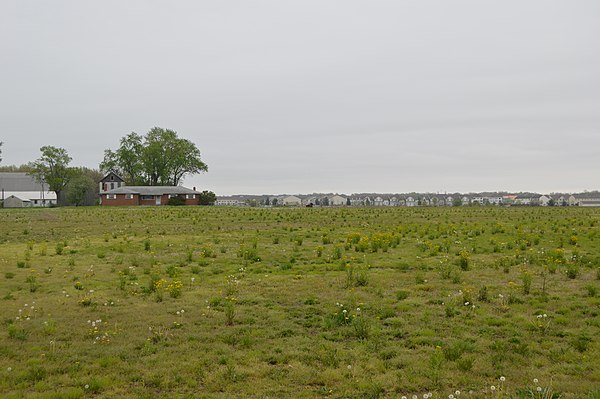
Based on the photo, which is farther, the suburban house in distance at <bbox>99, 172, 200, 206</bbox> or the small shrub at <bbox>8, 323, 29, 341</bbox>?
the suburban house in distance at <bbox>99, 172, 200, 206</bbox>

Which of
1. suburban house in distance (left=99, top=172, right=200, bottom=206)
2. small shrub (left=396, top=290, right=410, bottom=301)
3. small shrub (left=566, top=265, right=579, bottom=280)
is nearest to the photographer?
small shrub (left=396, top=290, right=410, bottom=301)

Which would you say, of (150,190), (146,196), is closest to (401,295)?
(146,196)

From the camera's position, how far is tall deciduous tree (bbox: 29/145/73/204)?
9638 cm

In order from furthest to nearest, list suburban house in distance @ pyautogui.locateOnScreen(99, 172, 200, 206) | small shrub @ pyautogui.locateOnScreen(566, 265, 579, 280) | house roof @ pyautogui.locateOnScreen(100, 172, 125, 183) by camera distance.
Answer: house roof @ pyautogui.locateOnScreen(100, 172, 125, 183) < suburban house in distance @ pyautogui.locateOnScreen(99, 172, 200, 206) < small shrub @ pyautogui.locateOnScreen(566, 265, 579, 280)

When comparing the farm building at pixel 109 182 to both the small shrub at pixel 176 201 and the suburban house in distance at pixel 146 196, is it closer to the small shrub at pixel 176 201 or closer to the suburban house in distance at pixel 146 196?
the suburban house in distance at pixel 146 196

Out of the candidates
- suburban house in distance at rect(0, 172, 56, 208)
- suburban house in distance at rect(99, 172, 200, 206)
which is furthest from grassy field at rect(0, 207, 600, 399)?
suburban house in distance at rect(0, 172, 56, 208)

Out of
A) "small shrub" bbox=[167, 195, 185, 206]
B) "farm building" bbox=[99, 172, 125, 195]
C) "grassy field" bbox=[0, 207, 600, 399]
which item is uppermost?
"farm building" bbox=[99, 172, 125, 195]

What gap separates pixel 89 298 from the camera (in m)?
11.4

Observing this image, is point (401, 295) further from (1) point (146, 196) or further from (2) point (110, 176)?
(2) point (110, 176)

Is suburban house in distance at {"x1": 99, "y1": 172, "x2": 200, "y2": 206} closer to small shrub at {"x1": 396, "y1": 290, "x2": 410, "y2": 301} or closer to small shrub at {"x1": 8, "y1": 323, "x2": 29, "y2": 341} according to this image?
small shrub at {"x1": 396, "y1": 290, "x2": 410, "y2": 301}

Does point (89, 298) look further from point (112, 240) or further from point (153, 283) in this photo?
point (112, 240)

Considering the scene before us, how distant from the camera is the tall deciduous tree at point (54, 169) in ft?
316

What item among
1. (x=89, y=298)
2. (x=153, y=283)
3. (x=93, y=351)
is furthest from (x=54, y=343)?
(x=153, y=283)

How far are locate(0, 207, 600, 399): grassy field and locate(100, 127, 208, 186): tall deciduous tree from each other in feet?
301
